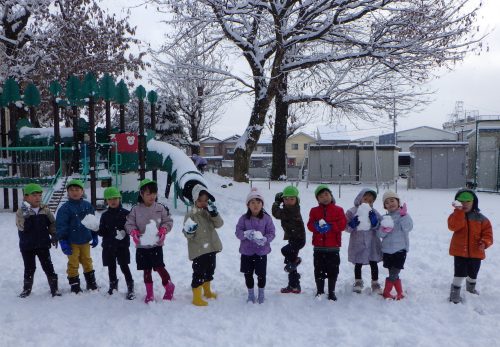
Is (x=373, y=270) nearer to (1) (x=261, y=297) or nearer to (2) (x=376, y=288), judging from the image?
(2) (x=376, y=288)

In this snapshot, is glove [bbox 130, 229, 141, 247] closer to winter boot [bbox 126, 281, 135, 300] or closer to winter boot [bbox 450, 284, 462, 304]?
winter boot [bbox 126, 281, 135, 300]

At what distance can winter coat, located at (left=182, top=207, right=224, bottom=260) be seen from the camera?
5.14 metres

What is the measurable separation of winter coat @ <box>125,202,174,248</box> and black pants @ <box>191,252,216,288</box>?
0.52 meters

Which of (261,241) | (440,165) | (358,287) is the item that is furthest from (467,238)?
(440,165)

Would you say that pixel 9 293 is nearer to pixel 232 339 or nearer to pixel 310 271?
pixel 232 339

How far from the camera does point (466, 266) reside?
516 cm

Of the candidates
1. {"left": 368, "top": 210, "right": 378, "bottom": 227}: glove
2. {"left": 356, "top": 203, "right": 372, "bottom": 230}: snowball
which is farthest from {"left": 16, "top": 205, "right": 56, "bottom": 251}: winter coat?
{"left": 368, "top": 210, "right": 378, "bottom": 227}: glove

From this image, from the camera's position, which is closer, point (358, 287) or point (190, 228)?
point (190, 228)

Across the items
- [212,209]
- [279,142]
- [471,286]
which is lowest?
[471,286]

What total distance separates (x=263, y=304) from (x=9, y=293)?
10.5ft

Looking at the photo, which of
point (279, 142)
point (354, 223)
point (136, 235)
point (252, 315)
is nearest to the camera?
point (252, 315)

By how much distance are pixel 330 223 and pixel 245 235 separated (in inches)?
40.2

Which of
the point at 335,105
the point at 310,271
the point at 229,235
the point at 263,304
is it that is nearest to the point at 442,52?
the point at 335,105

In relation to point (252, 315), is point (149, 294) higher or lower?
higher
